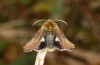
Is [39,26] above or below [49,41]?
above

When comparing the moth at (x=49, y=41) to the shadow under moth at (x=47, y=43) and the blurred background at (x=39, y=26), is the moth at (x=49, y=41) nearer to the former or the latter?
the shadow under moth at (x=47, y=43)

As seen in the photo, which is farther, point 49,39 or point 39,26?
point 39,26

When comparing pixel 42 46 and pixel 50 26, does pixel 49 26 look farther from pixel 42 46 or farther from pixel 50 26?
pixel 42 46

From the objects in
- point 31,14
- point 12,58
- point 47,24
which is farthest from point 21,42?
point 47,24

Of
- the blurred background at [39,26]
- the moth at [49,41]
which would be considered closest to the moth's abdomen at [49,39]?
the moth at [49,41]

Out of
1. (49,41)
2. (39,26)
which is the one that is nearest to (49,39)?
(49,41)

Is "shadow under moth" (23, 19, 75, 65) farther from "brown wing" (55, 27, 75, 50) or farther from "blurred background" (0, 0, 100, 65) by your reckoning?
"blurred background" (0, 0, 100, 65)
